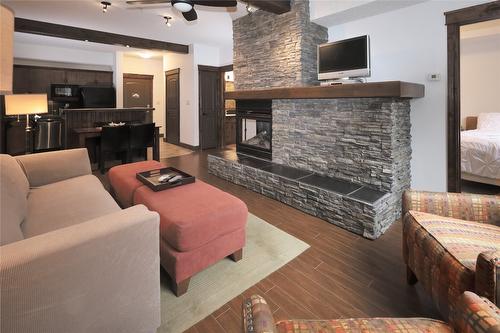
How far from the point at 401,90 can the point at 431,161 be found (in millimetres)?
1080

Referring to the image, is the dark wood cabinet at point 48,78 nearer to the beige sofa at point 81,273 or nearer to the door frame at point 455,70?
the beige sofa at point 81,273

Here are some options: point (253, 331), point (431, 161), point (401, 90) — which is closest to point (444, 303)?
point (253, 331)

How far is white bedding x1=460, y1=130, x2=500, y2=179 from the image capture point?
3.51m

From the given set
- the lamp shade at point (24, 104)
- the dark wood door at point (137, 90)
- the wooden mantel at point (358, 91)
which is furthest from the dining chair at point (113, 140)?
the dark wood door at point (137, 90)

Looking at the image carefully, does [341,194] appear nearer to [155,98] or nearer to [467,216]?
[467,216]

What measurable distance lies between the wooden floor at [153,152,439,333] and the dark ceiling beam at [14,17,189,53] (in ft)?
18.1

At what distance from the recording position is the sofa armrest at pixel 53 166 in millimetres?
2377

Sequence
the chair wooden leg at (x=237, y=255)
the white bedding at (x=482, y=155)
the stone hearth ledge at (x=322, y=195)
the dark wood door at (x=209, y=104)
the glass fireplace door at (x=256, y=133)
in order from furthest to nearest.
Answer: the dark wood door at (x=209, y=104), the glass fireplace door at (x=256, y=133), the white bedding at (x=482, y=155), the stone hearth ledge at (x=322, y=195), the chair wooden leg at (x=237, y=255)

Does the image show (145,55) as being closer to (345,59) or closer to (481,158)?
(345,59)

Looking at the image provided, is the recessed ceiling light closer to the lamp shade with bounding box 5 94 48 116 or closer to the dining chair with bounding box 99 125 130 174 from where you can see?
the dining chair with bounding box 99 125 130 174

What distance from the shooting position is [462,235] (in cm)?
143

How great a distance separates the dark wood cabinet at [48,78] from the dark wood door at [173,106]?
1.69 meters

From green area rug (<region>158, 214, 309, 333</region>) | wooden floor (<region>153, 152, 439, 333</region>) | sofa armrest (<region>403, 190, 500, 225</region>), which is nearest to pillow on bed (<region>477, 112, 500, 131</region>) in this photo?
wooden floor (<region>153, 152, 439, 333</region>)

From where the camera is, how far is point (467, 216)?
1.70m
